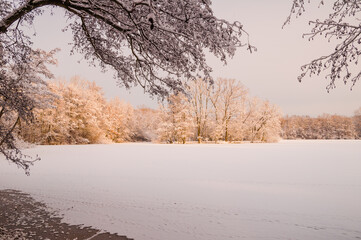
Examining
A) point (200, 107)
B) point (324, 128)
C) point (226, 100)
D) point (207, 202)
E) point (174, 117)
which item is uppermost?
point (226, 100)

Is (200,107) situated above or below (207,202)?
above

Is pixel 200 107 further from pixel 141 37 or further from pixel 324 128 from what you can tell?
pixel 324 128

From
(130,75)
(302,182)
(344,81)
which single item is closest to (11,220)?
(130,75)

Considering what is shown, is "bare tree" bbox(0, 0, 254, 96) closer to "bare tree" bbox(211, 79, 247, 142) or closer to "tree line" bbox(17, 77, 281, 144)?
"tree line" bbox(17, 77, 281, 144)

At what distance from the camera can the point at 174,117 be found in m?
35.5

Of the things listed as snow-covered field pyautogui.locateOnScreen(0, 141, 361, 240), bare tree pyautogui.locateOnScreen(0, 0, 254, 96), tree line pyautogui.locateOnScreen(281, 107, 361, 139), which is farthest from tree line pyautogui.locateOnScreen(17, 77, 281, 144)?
tree line pyautogui.locateOnScreen(281, 107, 361, 139)

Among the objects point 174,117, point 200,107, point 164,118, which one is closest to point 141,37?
point 174,117

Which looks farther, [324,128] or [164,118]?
[324,128]

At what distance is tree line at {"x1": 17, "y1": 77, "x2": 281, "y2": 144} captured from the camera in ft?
95.2

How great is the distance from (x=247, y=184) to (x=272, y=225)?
3314 millimetres

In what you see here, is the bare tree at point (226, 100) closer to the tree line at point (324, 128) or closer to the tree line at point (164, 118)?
the tree line at point (164, 118)

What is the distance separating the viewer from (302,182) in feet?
25.2

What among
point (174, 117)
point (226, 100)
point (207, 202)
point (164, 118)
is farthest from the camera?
point (226, 100)

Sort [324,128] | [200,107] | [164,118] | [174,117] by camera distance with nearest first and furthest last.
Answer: [174,117]
[164,118]
[200,107]
[324,128]
